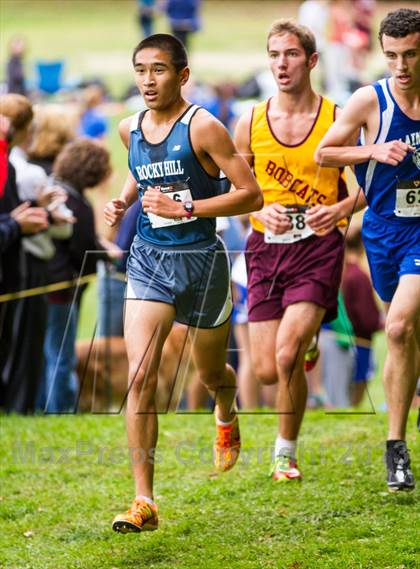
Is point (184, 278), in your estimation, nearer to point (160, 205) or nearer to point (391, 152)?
point (160, 205)

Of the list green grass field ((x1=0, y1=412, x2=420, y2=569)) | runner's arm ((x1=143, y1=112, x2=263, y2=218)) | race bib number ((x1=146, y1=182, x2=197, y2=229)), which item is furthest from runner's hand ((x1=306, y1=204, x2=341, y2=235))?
green grass field ((x1=0, y1=412, x2=420, y2=569))

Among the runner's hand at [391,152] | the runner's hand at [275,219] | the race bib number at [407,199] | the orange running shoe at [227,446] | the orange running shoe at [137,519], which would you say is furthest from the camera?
the orange running shoe at [227,446]

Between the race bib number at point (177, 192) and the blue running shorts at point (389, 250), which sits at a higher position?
the race bib number at point (177, 192)

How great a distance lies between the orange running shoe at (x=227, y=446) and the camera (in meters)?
6.92

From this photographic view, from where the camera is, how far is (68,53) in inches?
1236

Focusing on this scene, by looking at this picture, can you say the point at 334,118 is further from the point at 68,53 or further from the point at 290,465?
the point at 68,53

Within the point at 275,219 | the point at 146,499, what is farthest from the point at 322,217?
the point at 146,499

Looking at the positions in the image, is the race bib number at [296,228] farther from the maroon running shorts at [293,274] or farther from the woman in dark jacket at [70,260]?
the woman in dark jacket at [70,260]

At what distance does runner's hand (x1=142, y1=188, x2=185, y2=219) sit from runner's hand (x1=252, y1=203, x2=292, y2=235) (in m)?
1.13

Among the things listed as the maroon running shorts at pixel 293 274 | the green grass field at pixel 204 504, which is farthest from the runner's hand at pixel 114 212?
the green grass field at pixel 204 504

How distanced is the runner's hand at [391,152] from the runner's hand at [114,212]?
51.3 inches

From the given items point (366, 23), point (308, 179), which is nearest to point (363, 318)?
point (308, 179)

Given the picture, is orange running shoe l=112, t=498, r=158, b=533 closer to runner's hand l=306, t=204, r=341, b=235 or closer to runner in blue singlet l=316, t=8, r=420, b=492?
runner in blue singlet l=316, t=8, r=420, b=492

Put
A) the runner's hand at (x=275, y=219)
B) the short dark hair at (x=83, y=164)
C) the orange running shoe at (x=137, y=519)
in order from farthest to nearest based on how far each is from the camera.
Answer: the short dark hair at (x=83, y=164)
the runner's hand at (x=275, y=219)
the orange running shoe at (x=137, y=519)
